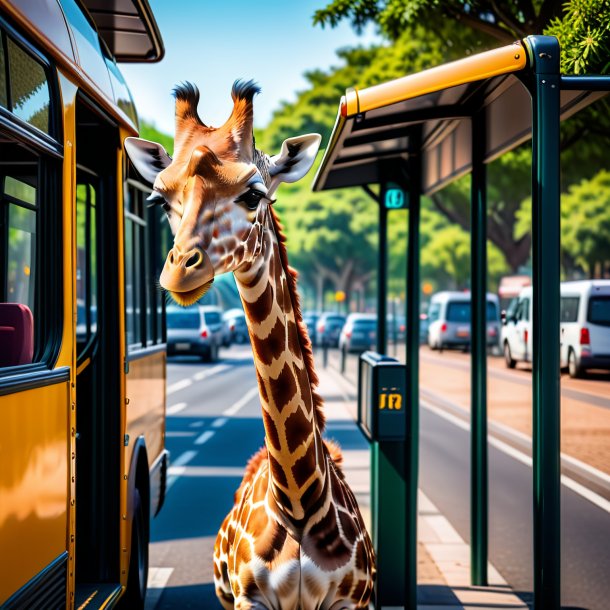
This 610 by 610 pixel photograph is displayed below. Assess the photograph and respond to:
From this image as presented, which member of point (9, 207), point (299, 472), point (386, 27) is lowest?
point (299, 472)

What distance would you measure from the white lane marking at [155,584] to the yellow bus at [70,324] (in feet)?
1.02

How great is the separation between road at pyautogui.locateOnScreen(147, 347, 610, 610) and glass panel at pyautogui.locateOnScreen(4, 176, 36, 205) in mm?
3095

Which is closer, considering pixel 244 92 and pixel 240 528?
pixel 244 92

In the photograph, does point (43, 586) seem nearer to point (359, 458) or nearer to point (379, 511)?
point (379, 511)

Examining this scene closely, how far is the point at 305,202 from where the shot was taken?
60812mm

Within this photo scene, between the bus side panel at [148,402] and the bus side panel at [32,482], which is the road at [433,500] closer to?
the bus side panel at [148,402]

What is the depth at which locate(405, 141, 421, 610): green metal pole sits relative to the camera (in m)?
5.54

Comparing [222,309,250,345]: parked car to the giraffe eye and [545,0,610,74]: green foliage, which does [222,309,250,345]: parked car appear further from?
the giraffe eye

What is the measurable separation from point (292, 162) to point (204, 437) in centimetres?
1211

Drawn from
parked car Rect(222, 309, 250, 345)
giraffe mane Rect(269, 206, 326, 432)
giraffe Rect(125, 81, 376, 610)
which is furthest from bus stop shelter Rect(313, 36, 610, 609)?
parked car Rect(222, 309, 250, 345)

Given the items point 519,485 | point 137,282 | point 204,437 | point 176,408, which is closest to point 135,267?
point 137,282

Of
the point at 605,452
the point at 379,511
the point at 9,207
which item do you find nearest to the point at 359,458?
the point at 605,452

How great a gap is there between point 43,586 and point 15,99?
1.84m

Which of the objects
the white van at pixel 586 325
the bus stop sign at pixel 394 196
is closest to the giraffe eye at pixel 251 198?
the bus stop sign at pixel 394 196
